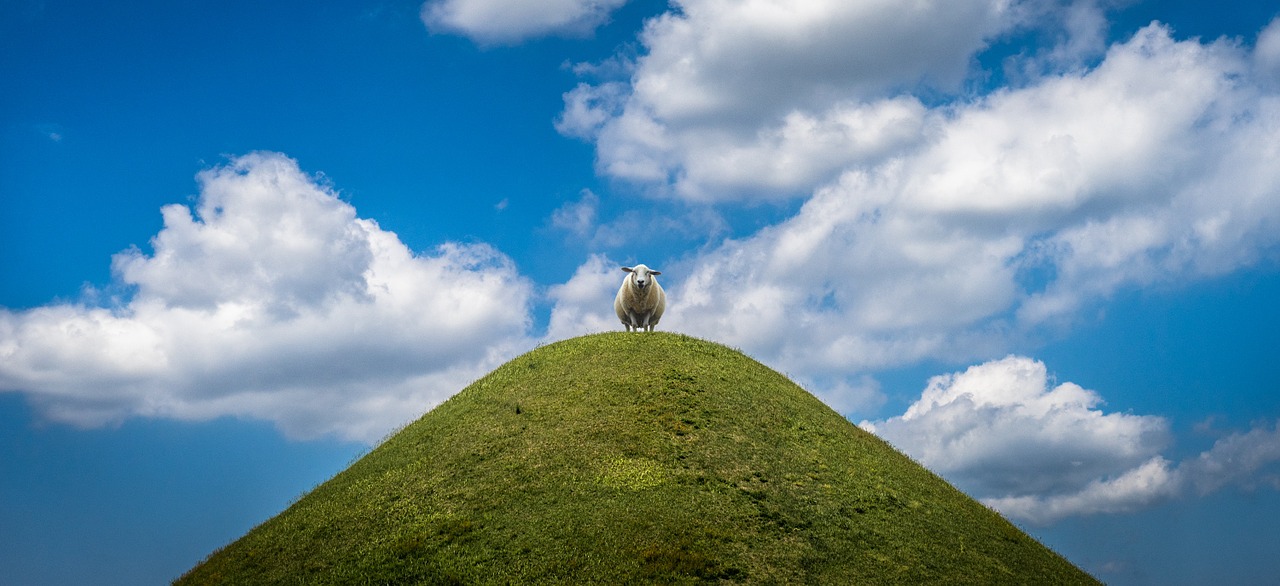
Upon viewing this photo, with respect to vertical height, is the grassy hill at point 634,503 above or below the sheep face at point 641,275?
below

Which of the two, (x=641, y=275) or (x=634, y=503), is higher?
(x=641, y=275)

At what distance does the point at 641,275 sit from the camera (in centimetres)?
3228

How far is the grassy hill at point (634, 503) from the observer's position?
20.2 metres

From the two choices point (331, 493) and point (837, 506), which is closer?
point (837, 506)

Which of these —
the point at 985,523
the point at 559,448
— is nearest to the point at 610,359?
the point at 559,448

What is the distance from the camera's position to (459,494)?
23312 millimetres

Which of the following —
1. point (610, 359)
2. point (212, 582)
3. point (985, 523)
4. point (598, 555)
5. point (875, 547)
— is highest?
point (610, 359)

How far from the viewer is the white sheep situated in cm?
3272

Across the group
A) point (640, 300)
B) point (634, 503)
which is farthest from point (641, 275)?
point (634, 503)

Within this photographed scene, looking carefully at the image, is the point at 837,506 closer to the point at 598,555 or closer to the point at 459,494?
the point at 598,555

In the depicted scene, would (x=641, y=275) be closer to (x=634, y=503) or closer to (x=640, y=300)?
(x=640, y=300)

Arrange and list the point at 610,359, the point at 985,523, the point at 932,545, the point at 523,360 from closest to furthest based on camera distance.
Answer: the point at 932,545 < the point at 985,523 < the point at 610,359 < the point at 523,360

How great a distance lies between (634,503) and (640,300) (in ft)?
42.7

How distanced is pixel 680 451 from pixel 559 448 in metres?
3.64
